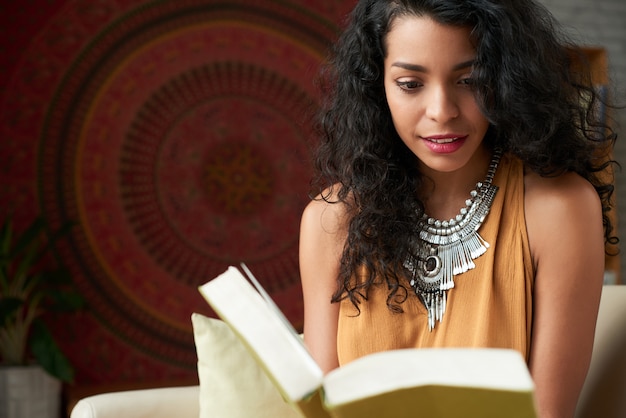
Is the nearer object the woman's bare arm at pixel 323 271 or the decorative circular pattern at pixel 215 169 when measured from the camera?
the woman's bare arm at pixel 323 271

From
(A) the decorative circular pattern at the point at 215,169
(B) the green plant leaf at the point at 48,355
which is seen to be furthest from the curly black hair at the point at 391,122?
(A) the decorative circular pattern at the point at 215,169

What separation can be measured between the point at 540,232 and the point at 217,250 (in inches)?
91.5

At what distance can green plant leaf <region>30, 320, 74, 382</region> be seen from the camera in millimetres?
3014

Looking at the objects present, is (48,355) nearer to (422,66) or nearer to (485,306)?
(485,306)

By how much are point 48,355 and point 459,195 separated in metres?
2.14

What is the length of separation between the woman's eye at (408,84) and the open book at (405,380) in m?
0.60

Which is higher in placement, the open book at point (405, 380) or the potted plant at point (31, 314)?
the potted plant at point (31, 314)

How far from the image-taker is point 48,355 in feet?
10.0

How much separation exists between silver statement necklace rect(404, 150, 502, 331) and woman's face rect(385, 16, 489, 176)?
0.55 ft

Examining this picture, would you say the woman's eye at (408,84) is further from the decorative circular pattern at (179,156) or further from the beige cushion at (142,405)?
the decorative circular pattern at (179,156)

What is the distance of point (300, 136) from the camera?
3.70 m

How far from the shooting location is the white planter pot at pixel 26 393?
3029mm

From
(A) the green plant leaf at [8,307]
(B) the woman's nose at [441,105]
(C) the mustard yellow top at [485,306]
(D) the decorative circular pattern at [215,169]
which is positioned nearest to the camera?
(B) the woman's nose at [441,105]

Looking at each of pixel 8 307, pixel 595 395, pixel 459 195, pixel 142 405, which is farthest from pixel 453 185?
pixel 8 307
